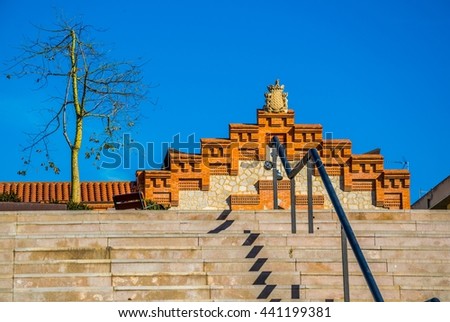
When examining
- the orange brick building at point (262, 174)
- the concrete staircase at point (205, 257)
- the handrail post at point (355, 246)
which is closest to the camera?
the handrail post at point (355, 246)

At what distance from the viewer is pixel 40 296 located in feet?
35.0

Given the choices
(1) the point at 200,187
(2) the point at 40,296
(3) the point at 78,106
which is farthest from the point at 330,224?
(1) the point at 200,187

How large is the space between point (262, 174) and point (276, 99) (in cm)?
224

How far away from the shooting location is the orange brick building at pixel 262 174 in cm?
2741

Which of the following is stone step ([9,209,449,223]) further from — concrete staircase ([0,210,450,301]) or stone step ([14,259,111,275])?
stone step ([14,259,111,275])

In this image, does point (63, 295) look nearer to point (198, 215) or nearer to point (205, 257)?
point (205, 257)

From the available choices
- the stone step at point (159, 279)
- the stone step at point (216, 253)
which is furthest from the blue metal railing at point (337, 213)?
the stone step at point (159, 279)

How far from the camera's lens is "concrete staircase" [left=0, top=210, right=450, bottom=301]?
10.9m

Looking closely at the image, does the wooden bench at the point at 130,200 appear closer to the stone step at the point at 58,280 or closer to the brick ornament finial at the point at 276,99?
the stone step at the point at 58,280

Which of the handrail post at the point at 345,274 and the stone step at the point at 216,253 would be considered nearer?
the handrail post at the point at 345,274

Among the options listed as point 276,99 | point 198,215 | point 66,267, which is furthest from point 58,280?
point 276,99

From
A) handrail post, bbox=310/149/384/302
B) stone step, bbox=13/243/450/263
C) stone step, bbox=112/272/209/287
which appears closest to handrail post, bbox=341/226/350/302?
handrail post, bbox=310/149/384/302
